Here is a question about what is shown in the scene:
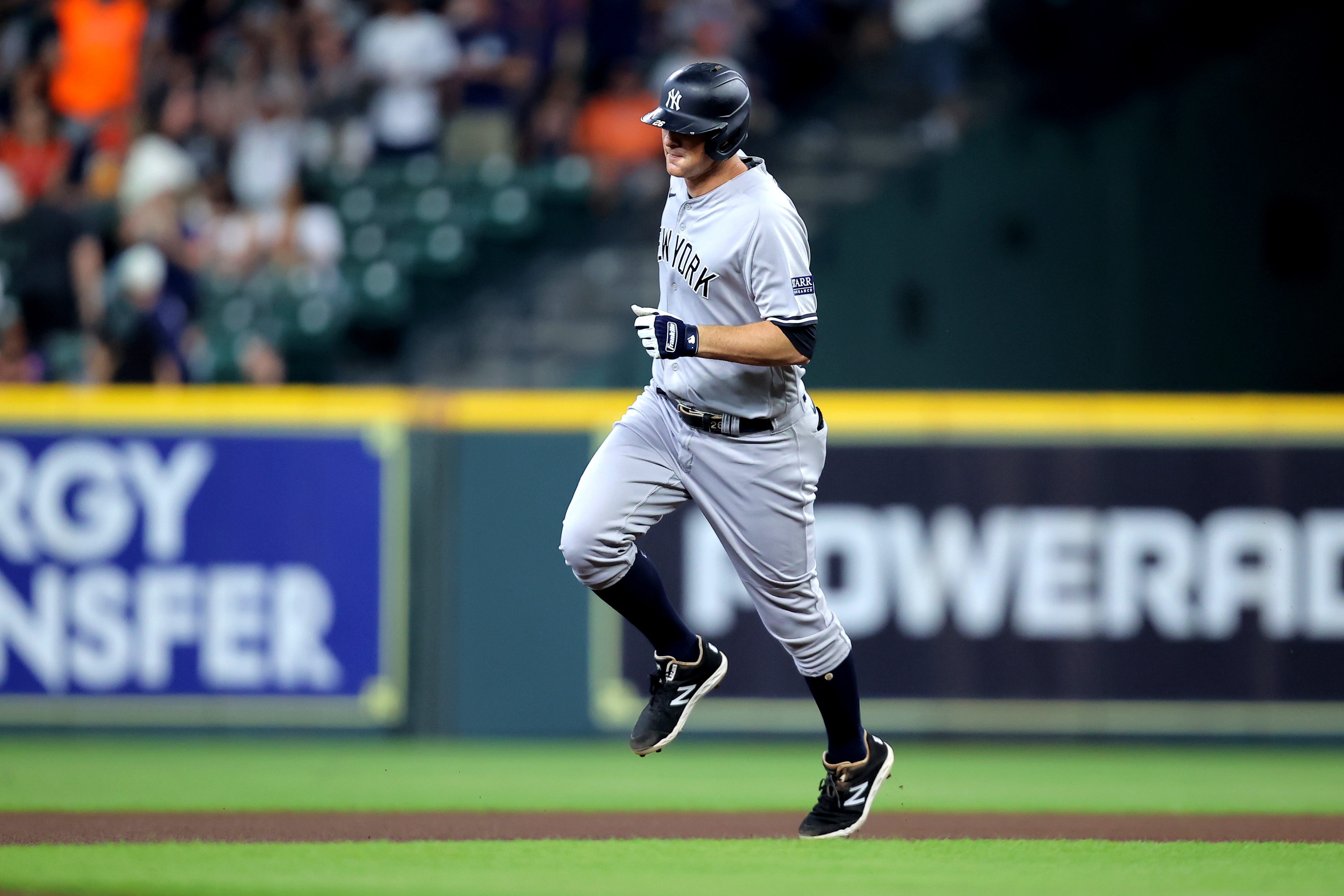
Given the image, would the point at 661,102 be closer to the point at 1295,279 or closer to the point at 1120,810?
the point at 1120,810

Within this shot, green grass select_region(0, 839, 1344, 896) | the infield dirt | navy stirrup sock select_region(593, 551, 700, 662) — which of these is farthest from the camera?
the infield dirt

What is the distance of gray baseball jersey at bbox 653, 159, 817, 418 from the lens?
5.39 meters

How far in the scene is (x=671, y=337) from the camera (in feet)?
17.3

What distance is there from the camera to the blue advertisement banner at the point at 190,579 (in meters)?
8.99

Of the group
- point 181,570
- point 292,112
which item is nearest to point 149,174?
point 292,112

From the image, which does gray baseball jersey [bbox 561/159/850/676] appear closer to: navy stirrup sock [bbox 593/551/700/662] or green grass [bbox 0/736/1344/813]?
navy stirrup sock [bbox 593/551/700/662]

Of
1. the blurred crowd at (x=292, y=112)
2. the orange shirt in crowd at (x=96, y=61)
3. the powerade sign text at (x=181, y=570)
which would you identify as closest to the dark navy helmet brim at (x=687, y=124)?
the powerade sign text at (x=181, y=570)

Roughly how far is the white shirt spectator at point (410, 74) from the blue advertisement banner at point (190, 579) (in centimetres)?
447

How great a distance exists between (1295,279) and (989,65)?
2448 mm

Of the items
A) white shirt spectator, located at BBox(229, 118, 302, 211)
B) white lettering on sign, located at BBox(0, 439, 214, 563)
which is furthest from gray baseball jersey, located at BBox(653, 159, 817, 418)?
white shirt spectator, located at BBox(229, 118, 302, 211)

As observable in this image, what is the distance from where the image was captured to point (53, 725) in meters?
8.98

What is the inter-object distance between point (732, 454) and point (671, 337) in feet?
1.60

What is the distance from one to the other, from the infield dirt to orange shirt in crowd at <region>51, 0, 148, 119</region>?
8.37 metres

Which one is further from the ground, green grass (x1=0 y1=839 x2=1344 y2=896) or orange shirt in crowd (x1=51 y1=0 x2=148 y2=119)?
orange shirt in crowd (x1=51 y1=0 x2=148 y2=119)
